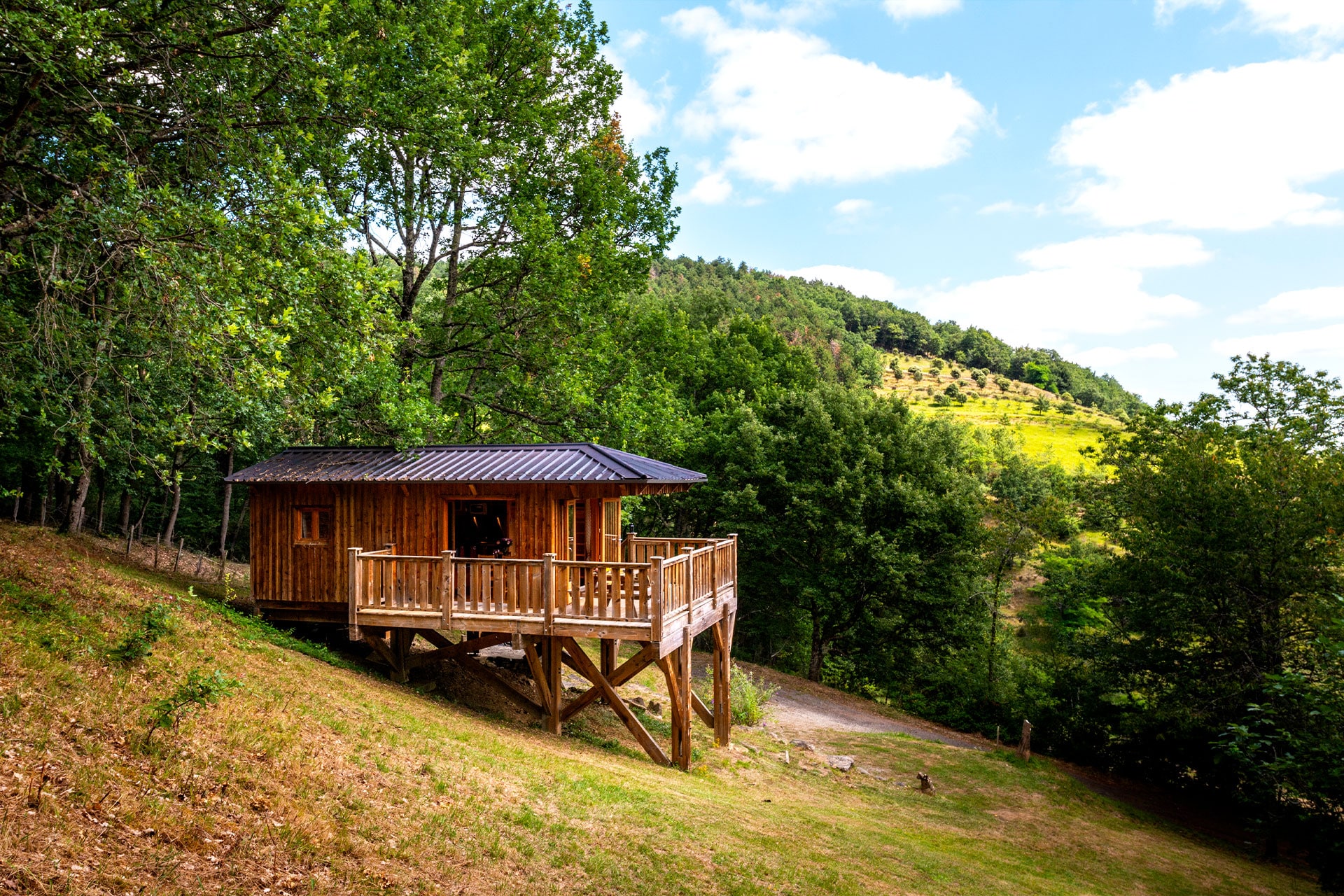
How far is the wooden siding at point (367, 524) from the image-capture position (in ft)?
44.7

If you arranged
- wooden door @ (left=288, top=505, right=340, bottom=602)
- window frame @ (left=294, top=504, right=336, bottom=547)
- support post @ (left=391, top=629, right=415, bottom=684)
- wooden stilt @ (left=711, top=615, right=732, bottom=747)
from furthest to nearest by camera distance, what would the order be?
wooden stilt @ (left=711, top=615, right=732, bottom=747) < window frame @ (left=294, top=504, right=336, bottom=547) < wooden door @ (left=288, top=505, right=340, bottom=602) < support post @ (left=391, top=629, right=415, bottom=684)

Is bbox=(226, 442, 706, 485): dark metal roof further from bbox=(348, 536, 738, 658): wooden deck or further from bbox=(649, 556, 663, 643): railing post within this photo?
bbox=(649, 556, 663, 643): railing post

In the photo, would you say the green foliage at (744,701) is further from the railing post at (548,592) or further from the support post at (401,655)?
the support post at (401,655)

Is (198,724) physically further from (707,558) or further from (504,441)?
(504,441)

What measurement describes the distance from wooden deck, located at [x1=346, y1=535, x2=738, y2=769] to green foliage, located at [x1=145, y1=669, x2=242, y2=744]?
15.2 feet

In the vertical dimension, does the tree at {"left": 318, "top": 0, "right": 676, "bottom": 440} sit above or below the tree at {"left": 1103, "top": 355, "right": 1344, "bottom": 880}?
above

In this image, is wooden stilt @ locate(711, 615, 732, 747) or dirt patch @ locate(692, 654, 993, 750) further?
dirt patch @ locate(692, 654, 993, 750)

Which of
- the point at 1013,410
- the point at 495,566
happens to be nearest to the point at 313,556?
the point at 495,566

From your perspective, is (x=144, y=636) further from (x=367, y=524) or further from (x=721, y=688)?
(x=721, y=688)

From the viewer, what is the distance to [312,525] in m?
14.6

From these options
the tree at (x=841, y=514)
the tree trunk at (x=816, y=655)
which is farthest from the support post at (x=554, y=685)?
the tree trunk at (x=816, y=655)

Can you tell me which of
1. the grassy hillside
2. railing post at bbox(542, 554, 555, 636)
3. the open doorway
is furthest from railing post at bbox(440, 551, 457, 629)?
the open doorway

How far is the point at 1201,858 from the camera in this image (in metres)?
15.0

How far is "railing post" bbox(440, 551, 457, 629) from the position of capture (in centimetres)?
1212
